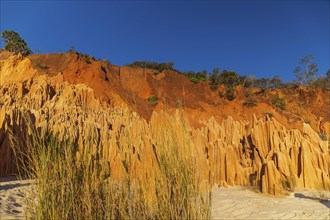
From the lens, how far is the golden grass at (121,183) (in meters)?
1.87

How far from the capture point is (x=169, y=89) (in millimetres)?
19531

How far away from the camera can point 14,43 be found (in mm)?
23625

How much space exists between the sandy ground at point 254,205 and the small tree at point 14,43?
21.4 metres

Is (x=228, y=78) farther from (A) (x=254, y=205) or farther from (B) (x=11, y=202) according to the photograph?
(B) (x=11, y=202)

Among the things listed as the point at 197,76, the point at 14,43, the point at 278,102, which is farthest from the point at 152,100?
the point at 14,43

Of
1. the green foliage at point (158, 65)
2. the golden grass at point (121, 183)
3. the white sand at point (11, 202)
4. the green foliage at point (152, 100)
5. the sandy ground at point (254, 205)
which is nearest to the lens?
the golden grass at point (121, 183)

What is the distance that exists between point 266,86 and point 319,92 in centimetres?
451

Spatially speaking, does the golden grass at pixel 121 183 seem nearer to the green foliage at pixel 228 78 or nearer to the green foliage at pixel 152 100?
the green foliage at pixel 152 100


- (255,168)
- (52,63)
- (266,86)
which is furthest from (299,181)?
(266,86)

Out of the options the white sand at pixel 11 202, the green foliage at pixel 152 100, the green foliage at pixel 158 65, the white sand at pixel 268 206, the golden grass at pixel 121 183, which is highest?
the green foliage at pixel 158 65

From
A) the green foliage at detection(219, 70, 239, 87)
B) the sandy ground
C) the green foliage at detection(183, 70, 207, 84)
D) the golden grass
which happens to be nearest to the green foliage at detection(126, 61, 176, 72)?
the green foliage at detection(183, 70, 207, 84)

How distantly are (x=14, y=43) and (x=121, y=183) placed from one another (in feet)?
83.0

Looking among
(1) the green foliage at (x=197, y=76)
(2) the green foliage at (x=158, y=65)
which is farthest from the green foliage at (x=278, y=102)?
(2) the green foliage at (x=158, y=65)

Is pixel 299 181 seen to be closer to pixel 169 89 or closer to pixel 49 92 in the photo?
pixel 49 92
